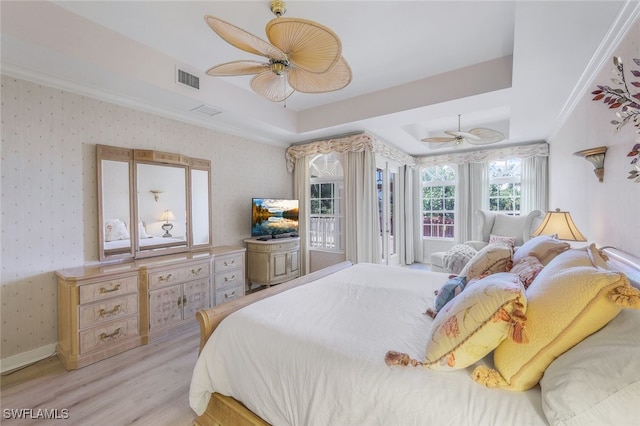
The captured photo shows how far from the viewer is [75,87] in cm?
258

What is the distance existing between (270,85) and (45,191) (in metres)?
2.20

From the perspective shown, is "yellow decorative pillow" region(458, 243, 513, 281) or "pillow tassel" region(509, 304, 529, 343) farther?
"yellow decorative pillow" region(458, 243, 513, 281)

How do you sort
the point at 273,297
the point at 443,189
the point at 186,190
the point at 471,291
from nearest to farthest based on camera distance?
the point at 471,291 → the point at 273,297 → the point at 186,190 → the point at 443,189

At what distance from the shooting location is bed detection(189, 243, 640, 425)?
0.82 m

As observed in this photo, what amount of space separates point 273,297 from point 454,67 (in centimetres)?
293

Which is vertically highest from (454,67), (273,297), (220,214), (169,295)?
(454,67)

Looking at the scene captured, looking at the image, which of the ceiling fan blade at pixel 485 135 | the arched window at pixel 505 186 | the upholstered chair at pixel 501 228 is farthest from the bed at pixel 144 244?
the arched window at pixel 505 186

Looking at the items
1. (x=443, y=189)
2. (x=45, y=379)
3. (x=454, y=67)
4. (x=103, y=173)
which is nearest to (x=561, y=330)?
(x=454, y=67)

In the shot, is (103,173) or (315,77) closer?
(315,77)

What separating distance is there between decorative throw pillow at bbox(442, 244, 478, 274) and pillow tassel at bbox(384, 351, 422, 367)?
2.78m

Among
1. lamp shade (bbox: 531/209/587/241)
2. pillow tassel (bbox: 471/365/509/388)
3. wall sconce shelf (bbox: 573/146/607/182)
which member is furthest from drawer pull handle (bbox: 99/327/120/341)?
wall sconce shelf (bbox: 573/146/607/182)

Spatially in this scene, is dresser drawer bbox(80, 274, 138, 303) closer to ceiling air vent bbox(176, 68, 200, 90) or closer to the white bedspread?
the white bedspread

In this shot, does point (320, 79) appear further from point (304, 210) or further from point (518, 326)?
point (304, 210)

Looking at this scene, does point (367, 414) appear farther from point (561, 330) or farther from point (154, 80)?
point (154, 80)
